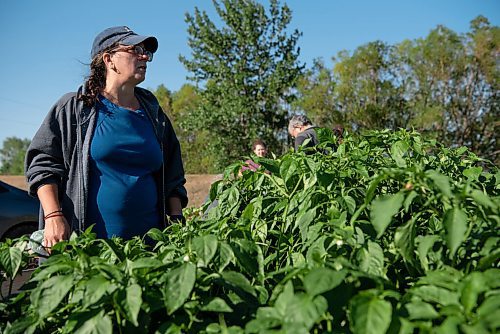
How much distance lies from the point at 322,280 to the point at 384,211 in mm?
189

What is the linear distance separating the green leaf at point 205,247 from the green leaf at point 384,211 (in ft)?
1.05

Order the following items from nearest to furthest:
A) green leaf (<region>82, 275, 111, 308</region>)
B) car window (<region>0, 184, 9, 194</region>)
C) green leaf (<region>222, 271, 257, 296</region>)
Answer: green leaf (<region>82, 275, 111, 308</region>) → green leaf (<region>222, 271, 257, 296</region>) → car window (<region>0, 184, 9, 194</region>)

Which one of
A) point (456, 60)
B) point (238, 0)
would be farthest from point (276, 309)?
point (456, 60)

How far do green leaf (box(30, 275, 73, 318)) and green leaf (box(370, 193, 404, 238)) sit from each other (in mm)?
606

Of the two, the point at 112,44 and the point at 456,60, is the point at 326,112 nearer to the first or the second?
the point at 456,60

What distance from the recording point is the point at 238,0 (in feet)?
51.1

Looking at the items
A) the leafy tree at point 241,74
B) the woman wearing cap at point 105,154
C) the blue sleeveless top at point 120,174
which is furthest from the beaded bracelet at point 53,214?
Result: the leafy tree at point 241,74

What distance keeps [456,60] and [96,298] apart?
19.3m

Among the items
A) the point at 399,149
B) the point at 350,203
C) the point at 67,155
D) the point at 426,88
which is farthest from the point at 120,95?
the point at 426,88

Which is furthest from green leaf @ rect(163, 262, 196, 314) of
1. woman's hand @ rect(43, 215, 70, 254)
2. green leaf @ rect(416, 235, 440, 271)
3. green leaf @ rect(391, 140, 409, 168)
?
woman's hand @ rect(43, 215, 70, 254)

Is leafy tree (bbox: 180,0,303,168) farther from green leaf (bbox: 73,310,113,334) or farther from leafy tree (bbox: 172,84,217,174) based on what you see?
green leaf (bbox: 73,310,113,334)

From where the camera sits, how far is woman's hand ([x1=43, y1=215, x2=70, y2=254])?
6.43ft

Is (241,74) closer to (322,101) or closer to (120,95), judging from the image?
(322,101)

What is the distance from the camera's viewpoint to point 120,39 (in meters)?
2.30
